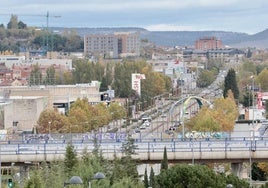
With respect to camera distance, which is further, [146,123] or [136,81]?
[136,81]

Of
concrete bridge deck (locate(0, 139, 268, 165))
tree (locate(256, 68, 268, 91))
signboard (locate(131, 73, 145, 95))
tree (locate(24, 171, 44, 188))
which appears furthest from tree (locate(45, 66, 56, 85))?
tree (locate(24, 171, 44, 188))

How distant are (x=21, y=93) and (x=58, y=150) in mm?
44549

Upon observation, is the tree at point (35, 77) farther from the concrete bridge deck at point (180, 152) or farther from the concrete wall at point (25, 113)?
the concrete bridge deck at point (180, 152)

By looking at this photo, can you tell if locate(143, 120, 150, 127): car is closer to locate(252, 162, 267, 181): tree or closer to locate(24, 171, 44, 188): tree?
locate(252, 162, 267, 181): tree

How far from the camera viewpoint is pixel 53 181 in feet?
110

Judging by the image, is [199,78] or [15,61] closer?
[15,61]

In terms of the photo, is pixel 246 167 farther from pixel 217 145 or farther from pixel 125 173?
pixel 125 173

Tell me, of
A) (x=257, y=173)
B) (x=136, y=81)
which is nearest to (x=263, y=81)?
(x=136, y=81)

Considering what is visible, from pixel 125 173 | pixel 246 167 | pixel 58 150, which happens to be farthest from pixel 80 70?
pixel 125 173

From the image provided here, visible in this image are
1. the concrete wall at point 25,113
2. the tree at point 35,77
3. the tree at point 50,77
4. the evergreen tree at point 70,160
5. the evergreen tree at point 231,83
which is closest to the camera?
the evergreen tree at point 70,160

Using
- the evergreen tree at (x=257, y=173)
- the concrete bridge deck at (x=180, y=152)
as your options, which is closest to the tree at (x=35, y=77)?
the evergreen tree at (x=257, y=173)

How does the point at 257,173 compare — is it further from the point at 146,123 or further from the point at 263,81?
the point at 263,81

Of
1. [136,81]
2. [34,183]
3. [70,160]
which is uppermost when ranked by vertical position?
[34,183]

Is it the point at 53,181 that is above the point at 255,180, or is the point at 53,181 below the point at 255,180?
above
